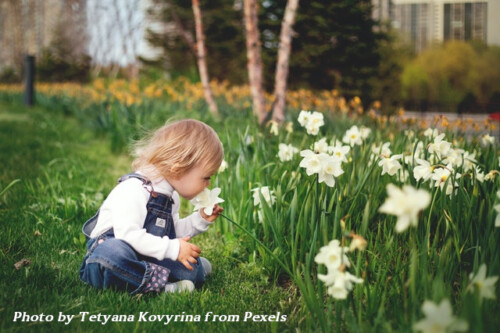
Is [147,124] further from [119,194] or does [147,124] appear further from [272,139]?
[119,194]

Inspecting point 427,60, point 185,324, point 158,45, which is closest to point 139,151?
point 185,324

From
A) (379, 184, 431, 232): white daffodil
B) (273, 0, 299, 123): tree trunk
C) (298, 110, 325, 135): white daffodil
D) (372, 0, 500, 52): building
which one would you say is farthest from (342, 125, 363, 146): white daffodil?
(372, 0, 500, 52): building

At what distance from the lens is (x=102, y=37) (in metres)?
23.7

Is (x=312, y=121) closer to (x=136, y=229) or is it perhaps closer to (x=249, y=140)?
(x=249, y=140)

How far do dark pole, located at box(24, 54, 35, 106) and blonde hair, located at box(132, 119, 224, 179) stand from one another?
10725 mm

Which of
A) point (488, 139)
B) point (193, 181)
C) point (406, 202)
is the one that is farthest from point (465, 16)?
point (406, 202)

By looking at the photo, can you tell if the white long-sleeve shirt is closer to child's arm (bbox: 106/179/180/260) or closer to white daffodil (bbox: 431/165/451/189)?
child's arm (bbox: 106/179/180/260)

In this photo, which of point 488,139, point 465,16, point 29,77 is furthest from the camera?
point 29,77

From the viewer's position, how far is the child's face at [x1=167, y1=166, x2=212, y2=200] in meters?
2.06

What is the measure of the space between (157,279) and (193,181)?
45 centimetres

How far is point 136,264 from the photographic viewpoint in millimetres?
1953

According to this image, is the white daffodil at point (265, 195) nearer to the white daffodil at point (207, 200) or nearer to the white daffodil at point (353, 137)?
the white daffodil at point (207, 200)

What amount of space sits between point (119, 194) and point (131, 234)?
0.19 metres

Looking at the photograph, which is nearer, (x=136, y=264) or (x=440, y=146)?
(x=136, y=264)
